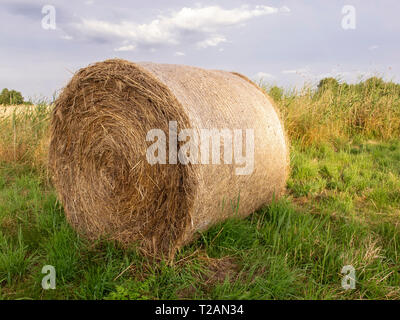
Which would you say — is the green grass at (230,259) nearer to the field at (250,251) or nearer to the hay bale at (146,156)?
the field at (250,251)

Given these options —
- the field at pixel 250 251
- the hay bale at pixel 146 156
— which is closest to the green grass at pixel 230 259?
the field at pixel 250 251

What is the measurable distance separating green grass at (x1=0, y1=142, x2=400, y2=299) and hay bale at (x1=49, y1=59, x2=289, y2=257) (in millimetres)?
203

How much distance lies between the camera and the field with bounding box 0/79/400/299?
234 cm

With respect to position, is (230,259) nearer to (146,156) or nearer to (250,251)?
(250,251)

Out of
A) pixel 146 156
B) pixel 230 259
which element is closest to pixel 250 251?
pixel 230 259

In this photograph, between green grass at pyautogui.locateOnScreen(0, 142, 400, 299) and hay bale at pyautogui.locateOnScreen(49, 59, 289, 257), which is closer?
green grass at pyautogui.locateOnScreen(0, 142, 400, 299)

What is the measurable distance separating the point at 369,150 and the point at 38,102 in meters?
6.82

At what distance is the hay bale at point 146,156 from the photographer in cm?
257

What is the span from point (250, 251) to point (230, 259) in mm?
188

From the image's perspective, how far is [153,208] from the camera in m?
2.74

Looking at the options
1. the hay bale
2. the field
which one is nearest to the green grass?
the field

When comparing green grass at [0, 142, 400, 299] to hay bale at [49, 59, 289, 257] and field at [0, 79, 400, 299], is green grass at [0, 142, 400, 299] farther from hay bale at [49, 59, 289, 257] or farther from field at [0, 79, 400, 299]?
hay bale at [49, 59, 289, 257]

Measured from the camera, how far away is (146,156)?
2.68 metres
